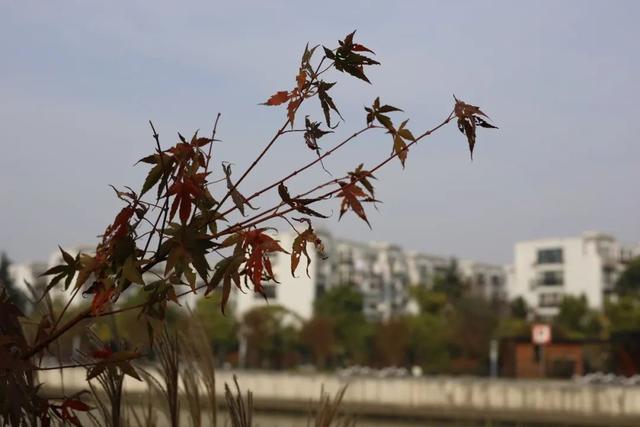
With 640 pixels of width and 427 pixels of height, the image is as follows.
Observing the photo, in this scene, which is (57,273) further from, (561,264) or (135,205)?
(561,264)

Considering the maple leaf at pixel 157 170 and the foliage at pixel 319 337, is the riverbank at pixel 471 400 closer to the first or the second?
the maple leaf at pixel 157 170

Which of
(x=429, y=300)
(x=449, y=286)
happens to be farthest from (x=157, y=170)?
(x=449, y=286)

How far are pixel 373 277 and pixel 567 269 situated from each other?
13.9 meters

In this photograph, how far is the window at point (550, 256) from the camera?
6650 centimetres

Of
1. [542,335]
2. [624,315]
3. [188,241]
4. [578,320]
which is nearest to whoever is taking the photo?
[188,241]

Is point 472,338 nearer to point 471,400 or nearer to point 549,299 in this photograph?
point 471,400

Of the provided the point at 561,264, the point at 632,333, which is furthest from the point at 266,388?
the point at 561,264

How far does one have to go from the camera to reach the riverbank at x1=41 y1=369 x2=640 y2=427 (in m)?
19.8

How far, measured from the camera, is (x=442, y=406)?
2206 cm

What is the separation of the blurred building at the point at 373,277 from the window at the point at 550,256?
4.13 metres

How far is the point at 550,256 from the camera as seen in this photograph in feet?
219

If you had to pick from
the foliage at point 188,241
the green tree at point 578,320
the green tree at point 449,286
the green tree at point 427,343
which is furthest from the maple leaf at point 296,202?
the green tree at point 449,286

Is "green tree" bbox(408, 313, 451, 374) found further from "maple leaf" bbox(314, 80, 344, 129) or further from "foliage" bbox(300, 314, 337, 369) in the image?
"maple leaf" bbox(314, 80, 344, 129)

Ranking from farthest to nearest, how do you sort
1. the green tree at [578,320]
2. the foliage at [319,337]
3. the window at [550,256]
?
the window at [550,256], the green tree at [578,320], the foliage at [319,337]
